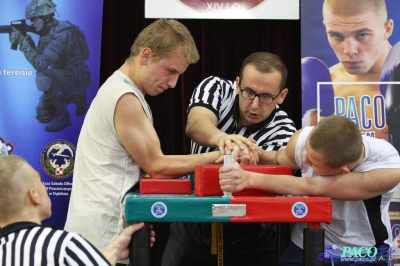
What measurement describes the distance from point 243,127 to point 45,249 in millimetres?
1733

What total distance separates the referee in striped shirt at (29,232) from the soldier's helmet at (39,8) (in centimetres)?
210

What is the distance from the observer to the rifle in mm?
3971

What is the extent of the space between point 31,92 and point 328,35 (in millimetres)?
2033

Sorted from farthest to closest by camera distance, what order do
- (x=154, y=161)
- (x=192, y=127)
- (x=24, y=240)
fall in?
(x=192, y=127), (x=154, y=161), (x=24, y=240)

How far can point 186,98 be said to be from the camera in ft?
15.1

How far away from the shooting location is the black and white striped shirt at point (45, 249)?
187cm

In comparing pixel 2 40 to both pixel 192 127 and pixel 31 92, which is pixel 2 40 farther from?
pixel 192 127

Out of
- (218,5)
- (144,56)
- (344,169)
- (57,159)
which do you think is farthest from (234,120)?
(57,159)

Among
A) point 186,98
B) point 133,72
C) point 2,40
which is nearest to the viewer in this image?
point 133,72

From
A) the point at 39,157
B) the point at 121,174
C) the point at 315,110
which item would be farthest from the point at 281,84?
the point at 39,157

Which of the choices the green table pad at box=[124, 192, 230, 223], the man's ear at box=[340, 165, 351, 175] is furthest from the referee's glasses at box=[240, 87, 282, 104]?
the green table pad at box=[124, 192, 230, 223]

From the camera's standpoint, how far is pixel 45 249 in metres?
1.87

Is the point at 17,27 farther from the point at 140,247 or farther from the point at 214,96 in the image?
the point at 140,247

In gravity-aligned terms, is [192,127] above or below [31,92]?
below
